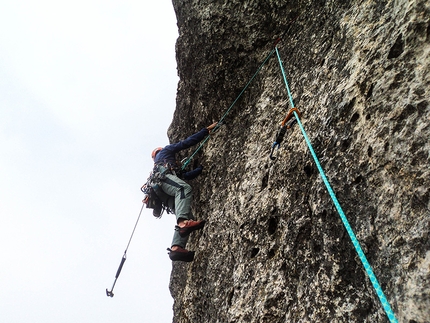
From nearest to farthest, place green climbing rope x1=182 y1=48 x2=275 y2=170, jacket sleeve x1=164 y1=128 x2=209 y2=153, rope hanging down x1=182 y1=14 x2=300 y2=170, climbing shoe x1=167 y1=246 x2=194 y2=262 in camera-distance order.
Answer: climbing shoe x1=167 y1=246 x2=194 y2=262 → rope hanging down x1=182 y1=14 x2=300 y2=170 → green climbing rope x1=182 y1=48 x2=275 y2=170 → jacket sleeve x1=164 y1=128 x2=209 y2=153

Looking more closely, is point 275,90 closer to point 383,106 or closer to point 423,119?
point 383,106

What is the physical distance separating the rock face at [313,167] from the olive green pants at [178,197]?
34cm

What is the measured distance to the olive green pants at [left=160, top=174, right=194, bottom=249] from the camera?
615cm

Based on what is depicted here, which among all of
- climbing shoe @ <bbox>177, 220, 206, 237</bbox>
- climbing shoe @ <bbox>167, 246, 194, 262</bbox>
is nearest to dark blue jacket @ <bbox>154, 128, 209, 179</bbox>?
climbing shoe @ <bbox>177, 220, 206, 237</bbox>

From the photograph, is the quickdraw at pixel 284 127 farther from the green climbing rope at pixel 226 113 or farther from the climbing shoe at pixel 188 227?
the green climbing rope at pixel 226 113

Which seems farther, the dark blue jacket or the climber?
the dark blue jacket

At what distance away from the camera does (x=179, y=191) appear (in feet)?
21.3

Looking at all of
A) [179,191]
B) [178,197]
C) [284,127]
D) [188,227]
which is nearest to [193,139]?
[179,191]

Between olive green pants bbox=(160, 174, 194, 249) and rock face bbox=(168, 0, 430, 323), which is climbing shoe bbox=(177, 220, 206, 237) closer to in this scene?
olive green pants bbox=(160, 174, 194, 249)

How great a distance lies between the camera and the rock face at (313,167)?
288cm

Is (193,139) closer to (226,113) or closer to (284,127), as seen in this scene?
(226,113)

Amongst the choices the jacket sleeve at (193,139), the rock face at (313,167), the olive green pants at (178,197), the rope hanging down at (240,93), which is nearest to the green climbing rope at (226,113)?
the rope hanging down at (240,93)

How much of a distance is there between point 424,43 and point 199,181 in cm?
465

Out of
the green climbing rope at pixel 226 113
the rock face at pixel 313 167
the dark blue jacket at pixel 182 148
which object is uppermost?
the green climbing rope at pixel 226 113
